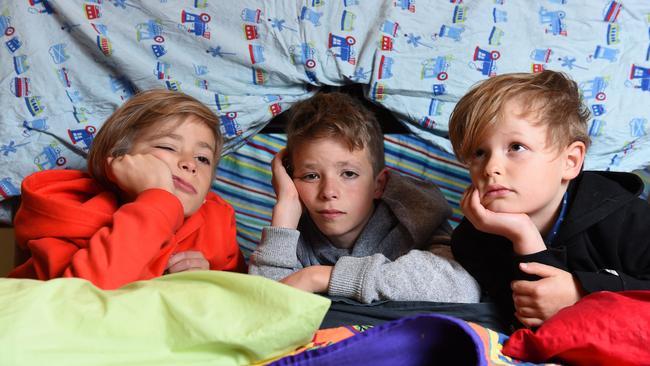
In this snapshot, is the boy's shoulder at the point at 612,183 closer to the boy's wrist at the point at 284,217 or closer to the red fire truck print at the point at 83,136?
the boy's wrist at the point at 284,217

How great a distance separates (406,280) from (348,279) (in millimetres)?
109

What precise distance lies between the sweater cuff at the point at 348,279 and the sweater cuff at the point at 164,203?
33 cm

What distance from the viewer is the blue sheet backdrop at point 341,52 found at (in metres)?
1.63

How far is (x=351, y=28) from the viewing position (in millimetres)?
1670

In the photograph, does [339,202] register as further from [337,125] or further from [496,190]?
[496,190]

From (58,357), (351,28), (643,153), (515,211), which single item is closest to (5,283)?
(58,357)

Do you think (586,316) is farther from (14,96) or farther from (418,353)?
(14,96)

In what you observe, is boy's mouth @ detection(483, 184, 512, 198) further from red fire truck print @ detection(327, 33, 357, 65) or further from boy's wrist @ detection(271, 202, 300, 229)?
red fire truck print @ detection(327, 33, 357, 65)

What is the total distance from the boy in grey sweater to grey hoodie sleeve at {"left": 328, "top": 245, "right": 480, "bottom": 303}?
0.04 m

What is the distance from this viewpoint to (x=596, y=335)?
0.88 m

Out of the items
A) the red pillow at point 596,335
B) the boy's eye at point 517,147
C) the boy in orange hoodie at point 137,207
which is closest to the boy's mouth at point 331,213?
the boy in orange hoodie at point 137,207

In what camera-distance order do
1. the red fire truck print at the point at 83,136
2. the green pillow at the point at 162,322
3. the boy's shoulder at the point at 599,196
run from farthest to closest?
the red fire truck print at the point at 83,136 → the boy's shoulder at the point at 599,196 → the green pillow at the point at 162,322

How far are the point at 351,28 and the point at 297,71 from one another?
0.18 metres

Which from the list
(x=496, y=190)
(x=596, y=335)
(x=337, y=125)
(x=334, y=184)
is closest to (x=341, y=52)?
(x=337, y=125)
